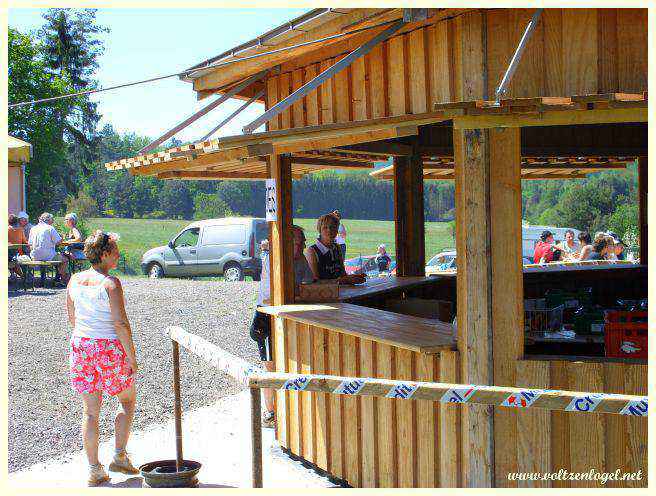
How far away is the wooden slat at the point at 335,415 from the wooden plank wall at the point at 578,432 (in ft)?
5.10

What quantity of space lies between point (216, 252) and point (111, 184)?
70880mm

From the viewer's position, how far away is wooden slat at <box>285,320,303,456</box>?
22.4 ft

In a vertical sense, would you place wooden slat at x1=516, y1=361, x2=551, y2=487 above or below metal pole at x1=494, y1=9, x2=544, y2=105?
below

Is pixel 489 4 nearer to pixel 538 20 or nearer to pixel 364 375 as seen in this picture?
pixel 538 20

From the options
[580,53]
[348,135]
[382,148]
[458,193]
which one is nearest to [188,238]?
[382,148]

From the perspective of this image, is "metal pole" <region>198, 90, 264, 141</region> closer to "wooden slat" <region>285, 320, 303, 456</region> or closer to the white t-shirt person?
"wooden slat" <region>285, 320, 303, 456</region>

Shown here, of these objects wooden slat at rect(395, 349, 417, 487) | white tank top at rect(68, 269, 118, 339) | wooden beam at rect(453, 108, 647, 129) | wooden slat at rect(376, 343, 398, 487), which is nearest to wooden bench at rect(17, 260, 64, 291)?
white tank top at rect(68, 269, 118, 339)

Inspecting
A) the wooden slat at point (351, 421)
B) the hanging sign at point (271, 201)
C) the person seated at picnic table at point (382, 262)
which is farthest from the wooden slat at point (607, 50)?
the person seated at picnic table at point (382, 262)

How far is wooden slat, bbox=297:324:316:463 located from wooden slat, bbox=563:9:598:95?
2.80m

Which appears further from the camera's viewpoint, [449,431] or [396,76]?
[396,76]

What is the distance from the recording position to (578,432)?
16.1 feet

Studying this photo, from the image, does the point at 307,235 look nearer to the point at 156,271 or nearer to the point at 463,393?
the point at 156,271
